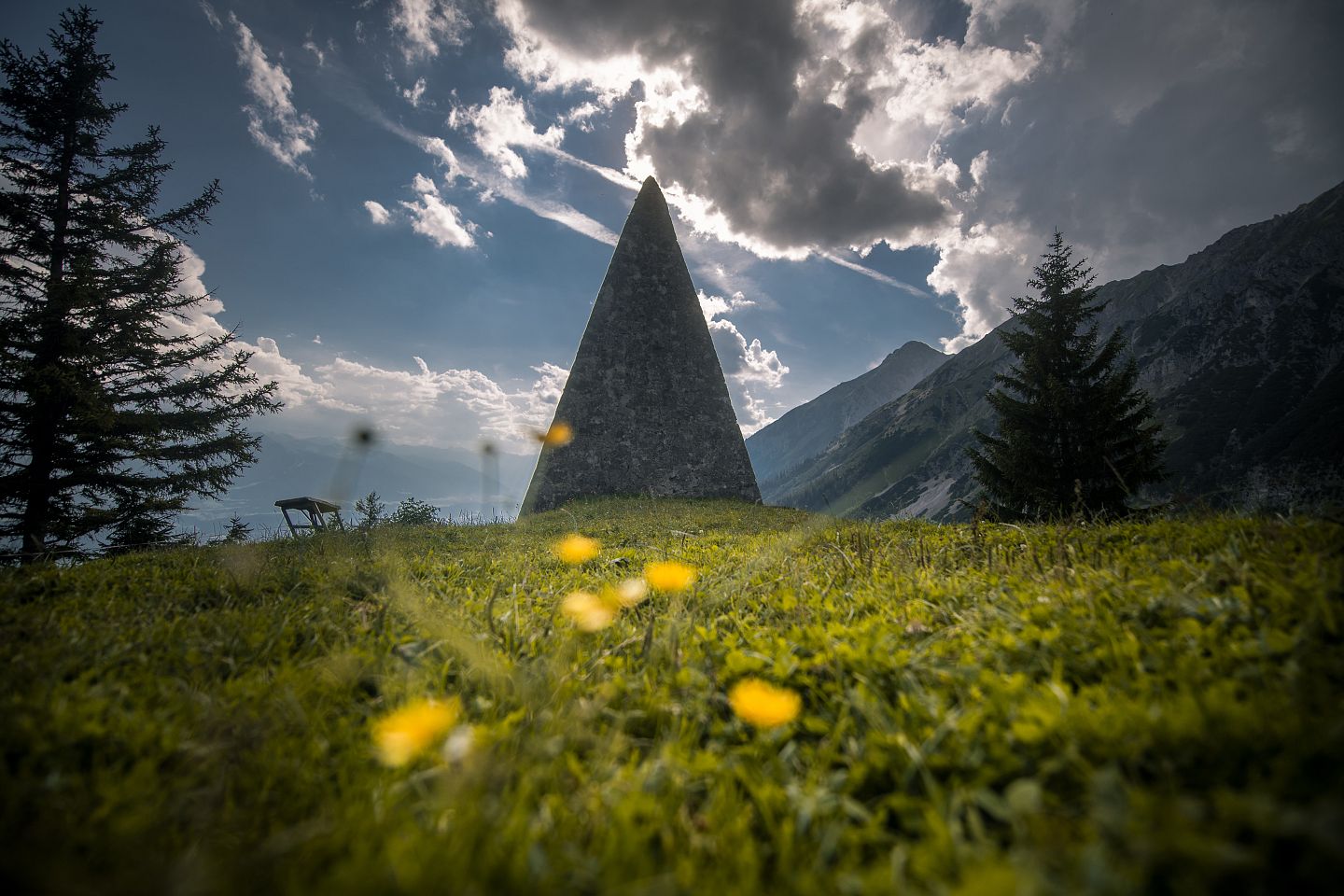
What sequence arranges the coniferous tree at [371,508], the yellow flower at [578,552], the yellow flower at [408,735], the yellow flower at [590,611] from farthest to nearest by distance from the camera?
the coniferous tree at [371,508], the yellow flower at [578,552], the yellow flower at [590,611], the yellow flower at [408,735]

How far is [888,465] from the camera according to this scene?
131375mm

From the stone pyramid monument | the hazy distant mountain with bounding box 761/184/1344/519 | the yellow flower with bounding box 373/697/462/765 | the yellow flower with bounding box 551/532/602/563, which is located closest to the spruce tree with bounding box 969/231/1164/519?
the stone pyramid monument

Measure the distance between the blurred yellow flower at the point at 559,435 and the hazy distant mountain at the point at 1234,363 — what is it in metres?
33.5

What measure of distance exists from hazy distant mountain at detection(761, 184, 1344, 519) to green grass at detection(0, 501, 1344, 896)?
A: 4423cm

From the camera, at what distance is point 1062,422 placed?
1339cm

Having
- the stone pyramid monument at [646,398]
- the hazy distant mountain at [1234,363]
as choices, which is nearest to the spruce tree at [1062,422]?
the stone pyramid monument at [646,398]

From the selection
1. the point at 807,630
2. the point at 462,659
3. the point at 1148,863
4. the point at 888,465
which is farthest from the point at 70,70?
the point at 888,465

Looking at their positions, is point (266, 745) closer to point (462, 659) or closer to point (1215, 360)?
point (462, 659)

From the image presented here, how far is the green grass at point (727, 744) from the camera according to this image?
89 centimetres

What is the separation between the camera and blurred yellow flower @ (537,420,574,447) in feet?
51.2

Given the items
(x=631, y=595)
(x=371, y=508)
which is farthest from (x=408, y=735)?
(x=371, y=508)

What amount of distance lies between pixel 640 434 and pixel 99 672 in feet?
47.6

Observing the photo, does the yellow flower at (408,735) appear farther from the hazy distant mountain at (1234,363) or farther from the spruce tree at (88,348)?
the hazy distant mountain at (1234,363)

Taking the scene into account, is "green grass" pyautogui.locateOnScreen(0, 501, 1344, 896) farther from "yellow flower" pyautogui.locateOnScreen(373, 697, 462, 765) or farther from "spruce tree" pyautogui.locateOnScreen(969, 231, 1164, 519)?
"spruce tree" pyautogui.locateOnScreen(969, 231, 1164, 519)
